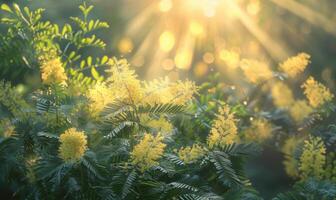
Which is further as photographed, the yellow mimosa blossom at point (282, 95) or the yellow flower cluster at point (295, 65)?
the yellow mimosa blossom at point (282, 95)

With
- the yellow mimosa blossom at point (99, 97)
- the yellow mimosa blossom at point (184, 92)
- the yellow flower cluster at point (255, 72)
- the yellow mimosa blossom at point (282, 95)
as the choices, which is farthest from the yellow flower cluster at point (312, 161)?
the yellow mimosa blossom at point (282, 95)

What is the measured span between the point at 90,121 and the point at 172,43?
12.1 feet

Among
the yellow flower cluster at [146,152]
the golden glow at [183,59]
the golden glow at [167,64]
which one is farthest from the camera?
the golden glow at [183,59]

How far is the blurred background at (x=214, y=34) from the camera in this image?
22.4 ft

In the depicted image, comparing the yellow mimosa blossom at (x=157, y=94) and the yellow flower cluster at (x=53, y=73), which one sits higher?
the yellow flower cluster at (x=53, y=73)

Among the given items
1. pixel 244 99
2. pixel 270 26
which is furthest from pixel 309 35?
pixel 244 99

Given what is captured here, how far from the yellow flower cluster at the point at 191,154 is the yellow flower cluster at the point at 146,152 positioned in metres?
0.26

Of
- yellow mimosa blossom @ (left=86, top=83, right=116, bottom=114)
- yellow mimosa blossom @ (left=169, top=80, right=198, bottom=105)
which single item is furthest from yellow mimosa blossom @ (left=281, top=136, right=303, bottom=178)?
yellow mimosa blossom @ (left=86, top=83, right=116, bottom=114)

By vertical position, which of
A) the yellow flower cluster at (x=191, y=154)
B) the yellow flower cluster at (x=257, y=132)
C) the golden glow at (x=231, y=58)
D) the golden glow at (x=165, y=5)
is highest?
the golden glow at (x=165, y=5)

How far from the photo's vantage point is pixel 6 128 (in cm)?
385

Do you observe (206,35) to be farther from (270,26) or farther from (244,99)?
(244,99)

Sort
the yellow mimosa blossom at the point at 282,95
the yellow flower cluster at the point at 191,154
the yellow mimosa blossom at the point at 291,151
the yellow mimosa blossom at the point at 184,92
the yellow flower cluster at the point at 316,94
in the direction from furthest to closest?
the yellow mimosa blossom at the point at 282,95 < the yellow mimosa blossom at the point at 291,151 < the yellow flower cluster at the point at 316,94 < the yellow mimosa blossom at the point at 184,92 < the yellow flower cluster at the point at 191,154

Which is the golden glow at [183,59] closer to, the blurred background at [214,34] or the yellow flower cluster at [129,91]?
the blurred background at [214,34]

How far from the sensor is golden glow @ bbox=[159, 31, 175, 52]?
734 cm
